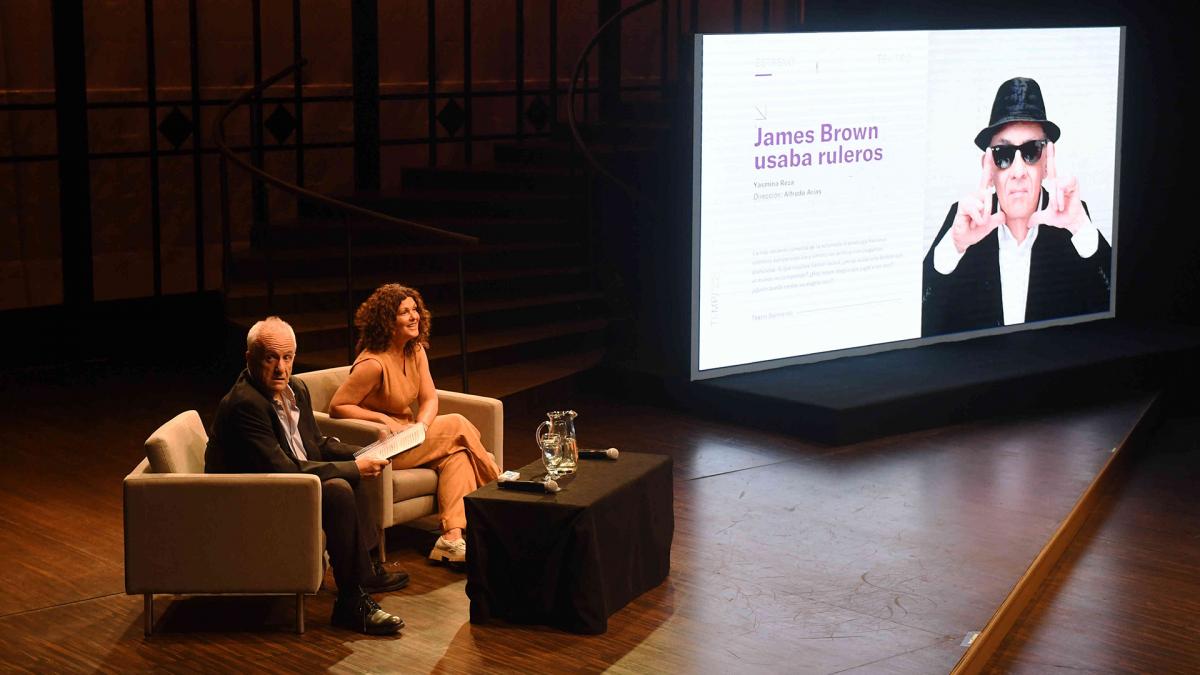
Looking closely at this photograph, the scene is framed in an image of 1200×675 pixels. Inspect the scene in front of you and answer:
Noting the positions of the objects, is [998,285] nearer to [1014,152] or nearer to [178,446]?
[1014,152]

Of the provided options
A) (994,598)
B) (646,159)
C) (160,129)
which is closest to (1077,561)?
(994,598)

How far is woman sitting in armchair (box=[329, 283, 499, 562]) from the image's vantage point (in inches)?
220

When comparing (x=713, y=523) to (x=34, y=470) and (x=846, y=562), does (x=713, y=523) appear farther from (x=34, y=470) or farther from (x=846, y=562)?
(x=34, y=470)

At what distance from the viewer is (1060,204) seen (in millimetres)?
9062

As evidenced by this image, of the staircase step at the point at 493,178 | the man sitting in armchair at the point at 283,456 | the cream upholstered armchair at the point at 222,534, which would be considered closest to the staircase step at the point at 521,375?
the staircase step at the point at 493,178

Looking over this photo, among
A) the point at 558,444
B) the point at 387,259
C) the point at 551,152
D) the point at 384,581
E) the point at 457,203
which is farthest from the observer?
the point at 551,152

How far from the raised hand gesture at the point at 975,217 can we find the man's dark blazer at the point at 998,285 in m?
0.04

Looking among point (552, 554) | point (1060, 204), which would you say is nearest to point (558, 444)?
point (552, 554)

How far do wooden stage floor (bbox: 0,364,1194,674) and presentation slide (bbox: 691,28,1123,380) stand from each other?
788mm

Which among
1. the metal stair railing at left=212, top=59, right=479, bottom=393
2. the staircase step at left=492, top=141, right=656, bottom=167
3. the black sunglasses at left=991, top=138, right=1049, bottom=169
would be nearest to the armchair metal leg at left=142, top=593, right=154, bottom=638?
the metal stair railing at left=212, top=59, right=479, bottom=393

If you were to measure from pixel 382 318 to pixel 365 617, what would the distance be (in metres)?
1.28

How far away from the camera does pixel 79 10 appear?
8695 millimetres

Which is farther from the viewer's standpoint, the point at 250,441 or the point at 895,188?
the point at 895,188

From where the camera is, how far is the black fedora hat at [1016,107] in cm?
858
